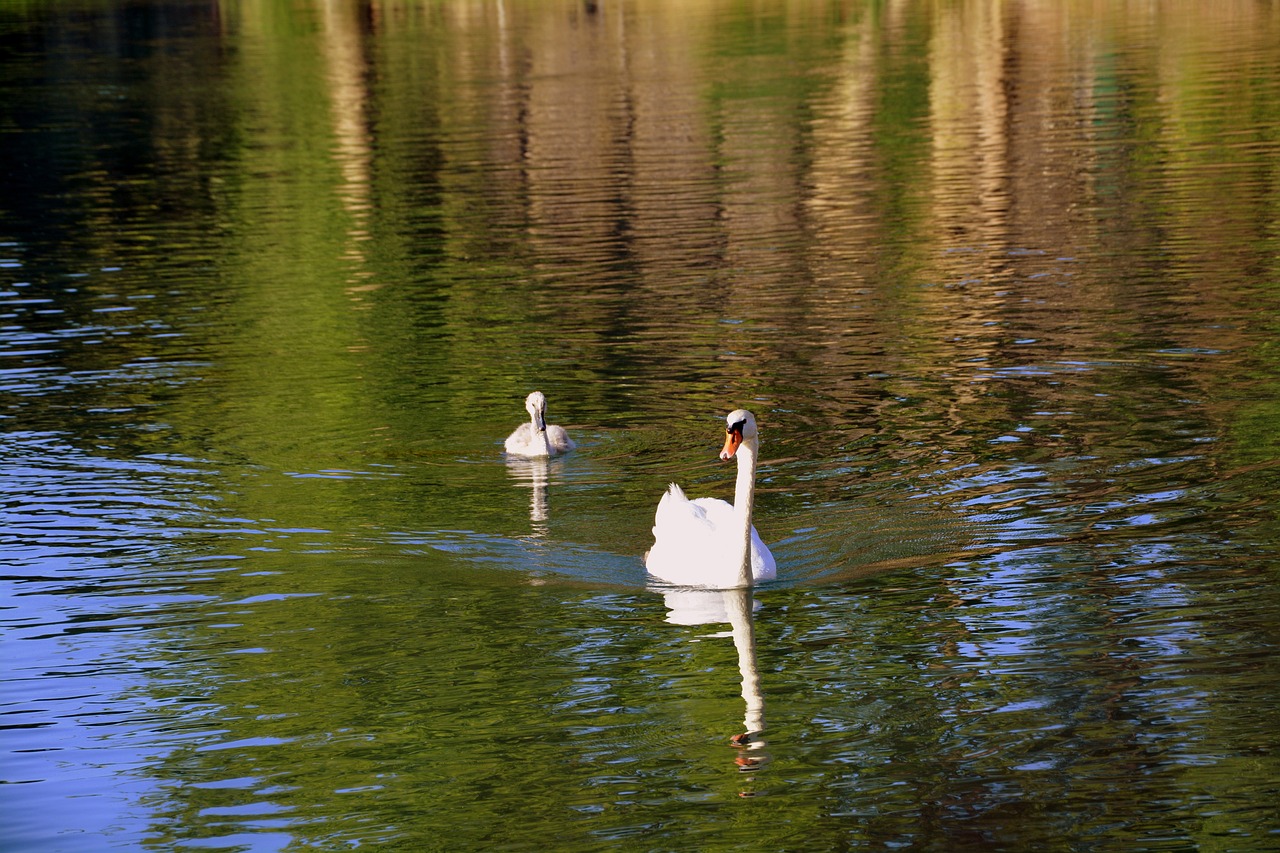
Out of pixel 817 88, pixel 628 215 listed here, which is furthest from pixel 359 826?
pixel 817 88

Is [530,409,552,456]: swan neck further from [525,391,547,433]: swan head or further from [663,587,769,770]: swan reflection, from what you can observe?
[663,587,769,770]: swan reflection

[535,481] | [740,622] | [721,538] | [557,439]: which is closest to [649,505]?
[535,481]

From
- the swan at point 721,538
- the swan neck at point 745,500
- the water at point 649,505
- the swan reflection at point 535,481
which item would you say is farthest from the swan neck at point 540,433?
the swan neck at point 745,500

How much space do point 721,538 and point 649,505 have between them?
8.72ft

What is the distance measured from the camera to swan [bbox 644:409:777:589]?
45.4 feet

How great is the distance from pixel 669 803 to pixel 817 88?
5328 centimetres

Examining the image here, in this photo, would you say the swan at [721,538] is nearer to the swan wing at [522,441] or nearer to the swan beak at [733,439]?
the swan beak at [733,439]

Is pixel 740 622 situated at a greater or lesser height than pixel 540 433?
lesser

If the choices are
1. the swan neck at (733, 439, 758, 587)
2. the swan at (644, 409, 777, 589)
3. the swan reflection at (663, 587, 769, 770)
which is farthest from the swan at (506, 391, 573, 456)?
the swan neck at (733, 439, 758, 587)

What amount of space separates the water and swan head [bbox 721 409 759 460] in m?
1.21

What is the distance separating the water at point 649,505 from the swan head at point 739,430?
1.21m

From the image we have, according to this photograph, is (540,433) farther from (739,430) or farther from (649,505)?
(739,430)

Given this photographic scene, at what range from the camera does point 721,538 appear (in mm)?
14094

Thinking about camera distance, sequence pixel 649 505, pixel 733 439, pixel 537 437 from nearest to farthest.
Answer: pixel 733 439, pixel 649 505, pixel 537 437
